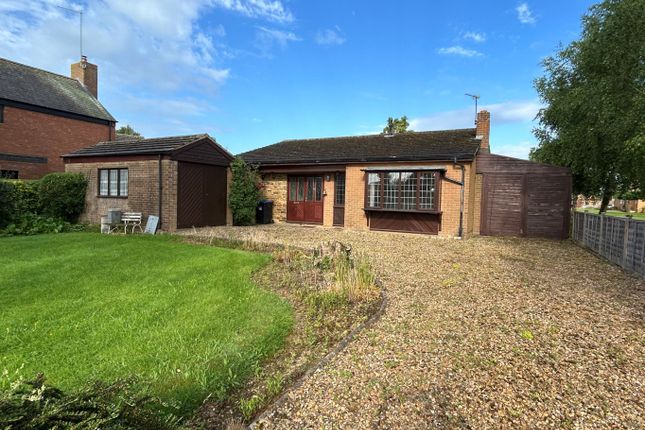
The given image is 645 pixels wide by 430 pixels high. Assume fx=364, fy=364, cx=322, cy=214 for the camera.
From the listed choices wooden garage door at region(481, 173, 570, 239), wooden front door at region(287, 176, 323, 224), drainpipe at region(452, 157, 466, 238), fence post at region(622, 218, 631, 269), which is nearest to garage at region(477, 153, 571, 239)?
wooden garage door at region(481, 173, 570, 239)

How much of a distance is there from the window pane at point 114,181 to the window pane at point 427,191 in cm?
1182

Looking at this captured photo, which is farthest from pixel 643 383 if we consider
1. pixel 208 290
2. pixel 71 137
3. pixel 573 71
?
pixel 71 137

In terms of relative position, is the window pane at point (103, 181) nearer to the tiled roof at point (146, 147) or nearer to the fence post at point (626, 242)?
the tiled roof at point (146, 147)

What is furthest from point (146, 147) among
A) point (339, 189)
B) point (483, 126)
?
point (483, 126)

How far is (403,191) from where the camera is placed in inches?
555

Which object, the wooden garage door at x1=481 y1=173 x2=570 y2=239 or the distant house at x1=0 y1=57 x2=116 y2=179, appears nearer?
the wooden garage door at x1=481 y1=173 x2=570 y2=239

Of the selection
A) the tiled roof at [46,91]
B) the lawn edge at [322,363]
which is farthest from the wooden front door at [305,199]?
the tiled roof at [46,91]

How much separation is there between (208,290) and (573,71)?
17.8 metres

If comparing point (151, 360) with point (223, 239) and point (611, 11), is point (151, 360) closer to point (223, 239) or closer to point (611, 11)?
point (223, 239)

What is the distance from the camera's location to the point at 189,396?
301cm

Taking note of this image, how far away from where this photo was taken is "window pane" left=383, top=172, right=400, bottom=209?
46.6ft

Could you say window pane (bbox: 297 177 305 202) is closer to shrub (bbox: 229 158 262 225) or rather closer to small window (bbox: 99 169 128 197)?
shrub (bbox: 229 158 262 225)

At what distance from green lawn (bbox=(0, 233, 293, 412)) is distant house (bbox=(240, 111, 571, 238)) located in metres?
7.75

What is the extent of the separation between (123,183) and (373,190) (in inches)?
386
